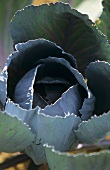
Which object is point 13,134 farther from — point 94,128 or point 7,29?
point 7,29

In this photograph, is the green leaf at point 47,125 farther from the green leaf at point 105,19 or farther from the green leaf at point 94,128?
the green leaf at point 105,19

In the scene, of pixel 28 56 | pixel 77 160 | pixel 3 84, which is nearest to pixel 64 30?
pixel 28 56

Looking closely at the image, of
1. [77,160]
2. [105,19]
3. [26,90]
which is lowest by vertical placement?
[77,160]

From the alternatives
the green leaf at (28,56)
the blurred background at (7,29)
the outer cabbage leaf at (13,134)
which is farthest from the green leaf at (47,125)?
the blurred background at (7,29)

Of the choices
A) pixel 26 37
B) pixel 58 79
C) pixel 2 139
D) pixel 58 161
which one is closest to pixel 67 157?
pixel 58 161

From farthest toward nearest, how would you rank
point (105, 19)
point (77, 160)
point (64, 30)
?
1. point (105, 19)
2. point (64, 30)
3. point (77, 160)

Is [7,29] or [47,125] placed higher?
[7,29]

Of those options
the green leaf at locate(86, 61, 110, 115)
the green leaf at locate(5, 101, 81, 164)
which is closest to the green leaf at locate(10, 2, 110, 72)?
the green leaf at locate(86, 61, 110, 115)
